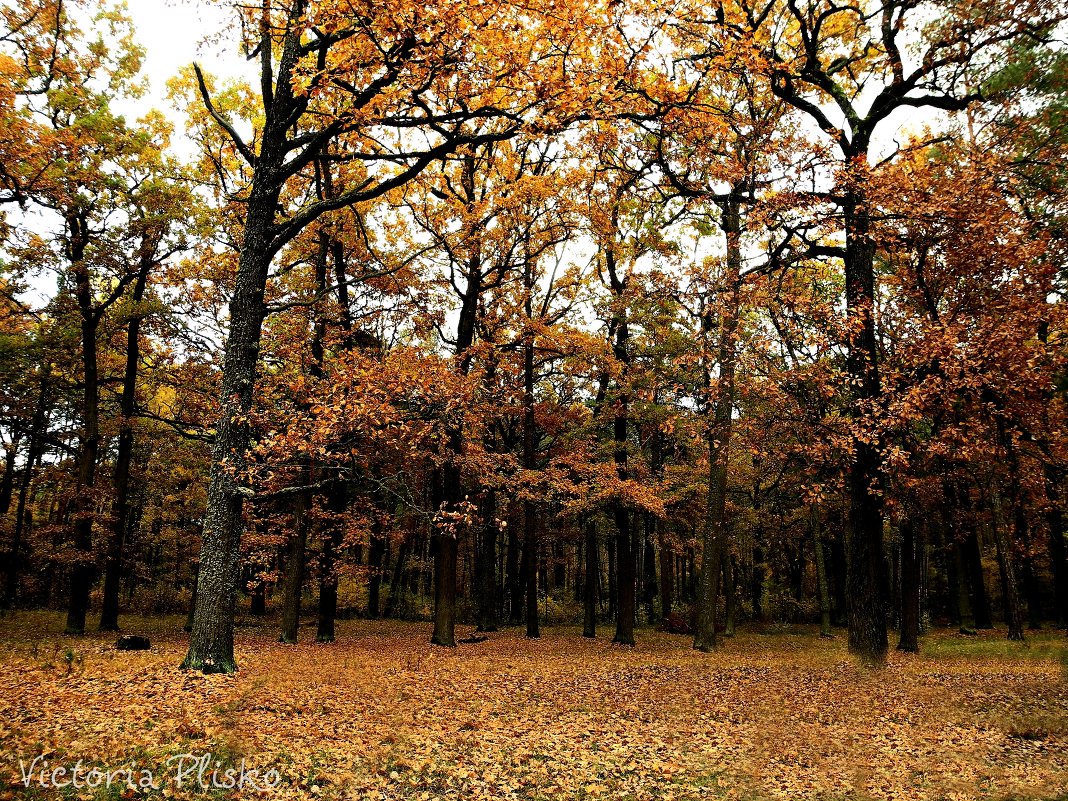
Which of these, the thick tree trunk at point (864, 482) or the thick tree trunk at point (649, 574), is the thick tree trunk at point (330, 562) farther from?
the thick tree trunk at point (649, 574)

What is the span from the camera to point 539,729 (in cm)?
848

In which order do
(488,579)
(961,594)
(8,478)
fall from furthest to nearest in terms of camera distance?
1. (961,594)
2. (8,478)
3. (488,579)

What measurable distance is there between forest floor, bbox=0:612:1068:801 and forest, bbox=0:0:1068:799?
12 centimetres

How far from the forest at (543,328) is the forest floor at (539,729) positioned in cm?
12

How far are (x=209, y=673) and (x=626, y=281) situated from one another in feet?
57.1

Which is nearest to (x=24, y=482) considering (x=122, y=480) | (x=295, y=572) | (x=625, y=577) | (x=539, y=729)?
(x=122, y=480)

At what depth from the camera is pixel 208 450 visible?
24.2 meters

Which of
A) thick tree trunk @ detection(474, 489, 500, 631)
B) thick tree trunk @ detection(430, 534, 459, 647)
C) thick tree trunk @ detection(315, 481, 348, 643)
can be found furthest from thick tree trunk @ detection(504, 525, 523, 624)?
thick tree trunk @ detection(315, 481, 348, 643)

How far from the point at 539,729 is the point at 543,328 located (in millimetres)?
14278

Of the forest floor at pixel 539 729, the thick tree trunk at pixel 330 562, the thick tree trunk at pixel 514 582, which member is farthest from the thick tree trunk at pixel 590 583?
the forest floor at pixel 539 729

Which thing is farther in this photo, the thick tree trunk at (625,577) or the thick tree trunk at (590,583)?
the thick tree trunk at (590,583)

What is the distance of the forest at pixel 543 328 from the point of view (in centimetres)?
965

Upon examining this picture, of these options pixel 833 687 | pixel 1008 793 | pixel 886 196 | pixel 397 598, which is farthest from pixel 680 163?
pixel 397 598

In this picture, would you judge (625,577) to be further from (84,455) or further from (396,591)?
(396,591)
